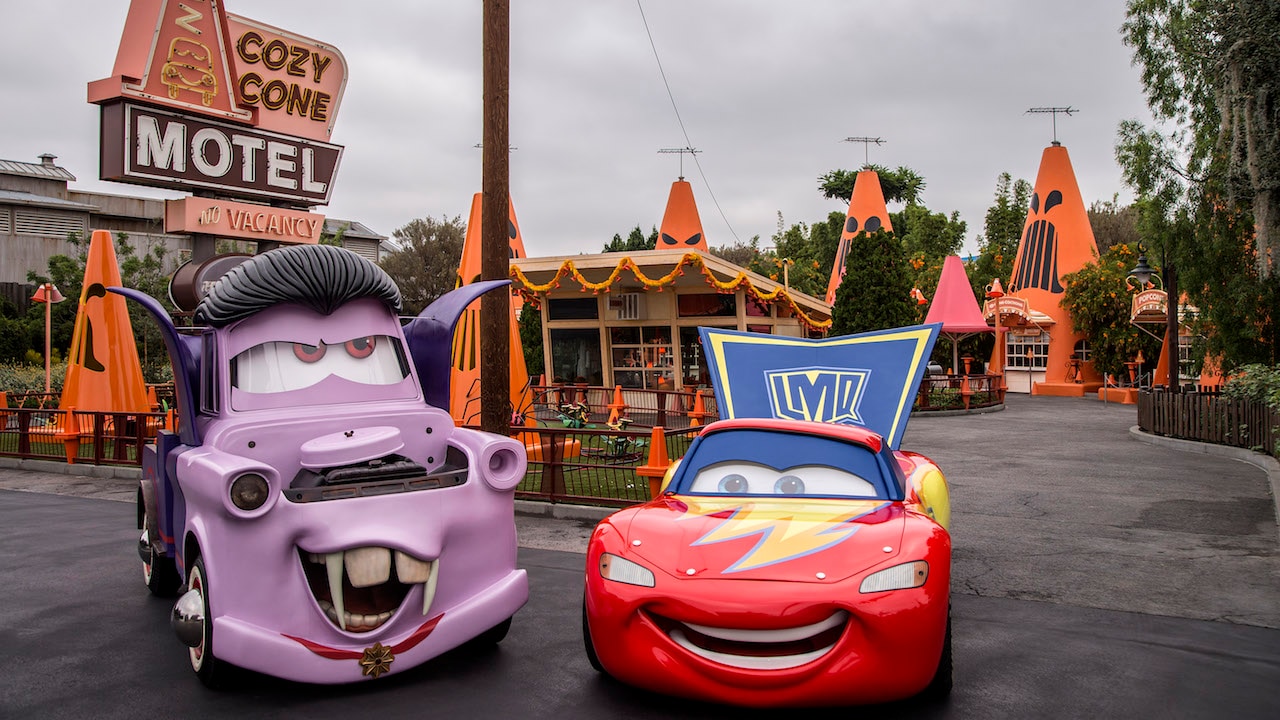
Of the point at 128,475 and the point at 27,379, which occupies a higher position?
the point at 27,379

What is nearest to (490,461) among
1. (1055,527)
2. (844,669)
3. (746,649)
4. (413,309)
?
(746,649)

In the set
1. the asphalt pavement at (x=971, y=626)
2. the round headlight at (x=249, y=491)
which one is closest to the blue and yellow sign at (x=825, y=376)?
the asphalt pavement at (x=971, y=626)

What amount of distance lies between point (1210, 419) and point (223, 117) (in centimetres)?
1843

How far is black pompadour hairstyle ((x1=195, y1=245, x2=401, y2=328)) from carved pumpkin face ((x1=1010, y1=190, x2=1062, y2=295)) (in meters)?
37.0

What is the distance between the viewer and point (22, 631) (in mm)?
5852

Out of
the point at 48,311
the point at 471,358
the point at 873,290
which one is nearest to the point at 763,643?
the point at 471,358

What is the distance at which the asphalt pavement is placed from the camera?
4.60m

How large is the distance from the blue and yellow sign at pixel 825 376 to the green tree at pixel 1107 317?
29204 millimetres

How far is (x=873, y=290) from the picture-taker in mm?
26125

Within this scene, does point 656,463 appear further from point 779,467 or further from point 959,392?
point 959,392

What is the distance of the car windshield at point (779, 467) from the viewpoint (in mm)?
5320

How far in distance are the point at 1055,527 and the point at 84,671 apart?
345 inches

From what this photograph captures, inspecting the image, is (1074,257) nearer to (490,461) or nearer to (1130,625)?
(1130,625)

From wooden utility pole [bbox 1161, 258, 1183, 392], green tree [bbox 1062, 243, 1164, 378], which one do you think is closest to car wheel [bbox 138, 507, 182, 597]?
wooden utility pole [bbox 1161, 258, 1183, 392]
